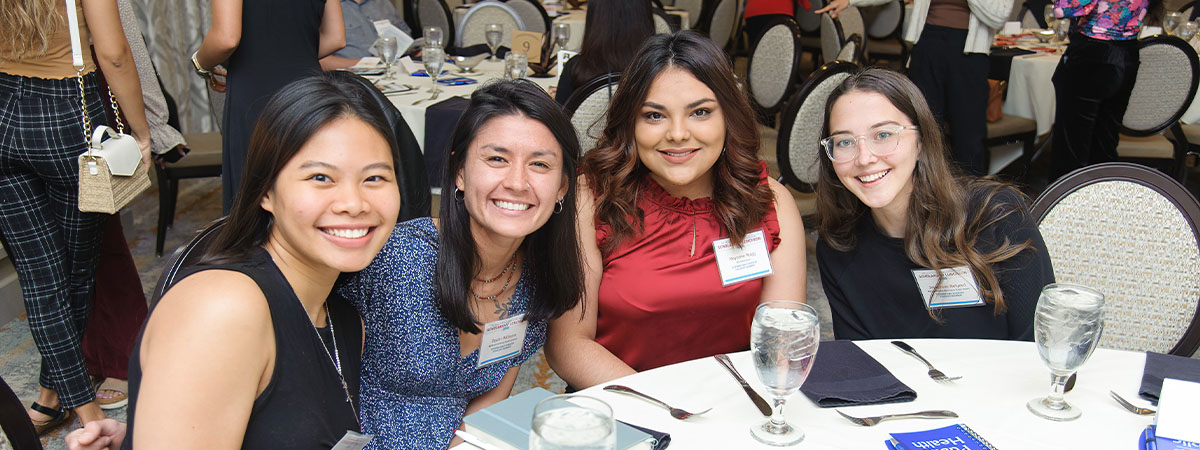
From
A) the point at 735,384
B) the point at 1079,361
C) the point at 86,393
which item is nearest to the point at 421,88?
the point at 86,393

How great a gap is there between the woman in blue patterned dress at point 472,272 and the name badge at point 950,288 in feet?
2.23

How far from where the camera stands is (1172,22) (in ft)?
17.6

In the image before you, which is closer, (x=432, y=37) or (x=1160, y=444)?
(x=1160, y=444)

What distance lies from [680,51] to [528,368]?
4.70ft

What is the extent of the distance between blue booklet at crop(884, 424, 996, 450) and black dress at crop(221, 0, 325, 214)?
2.18 m

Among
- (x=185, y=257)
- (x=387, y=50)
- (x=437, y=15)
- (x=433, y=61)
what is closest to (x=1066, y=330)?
(x=185, y=257)

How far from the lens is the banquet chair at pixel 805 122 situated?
3324mm

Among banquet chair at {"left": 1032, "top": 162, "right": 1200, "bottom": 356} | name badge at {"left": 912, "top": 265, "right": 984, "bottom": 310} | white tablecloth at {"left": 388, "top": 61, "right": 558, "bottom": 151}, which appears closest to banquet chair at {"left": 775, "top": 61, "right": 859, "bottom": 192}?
white tablecloth at {"left": 388, "top": 61, "right": 558, "bottom": 151}

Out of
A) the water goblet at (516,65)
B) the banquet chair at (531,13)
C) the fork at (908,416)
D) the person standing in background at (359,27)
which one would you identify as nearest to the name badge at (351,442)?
the fork at (908,416)

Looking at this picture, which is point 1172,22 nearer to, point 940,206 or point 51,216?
point 940,206

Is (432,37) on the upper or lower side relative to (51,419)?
upper

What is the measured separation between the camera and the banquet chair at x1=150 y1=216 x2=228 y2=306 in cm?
124

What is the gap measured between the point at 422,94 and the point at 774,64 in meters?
1.84

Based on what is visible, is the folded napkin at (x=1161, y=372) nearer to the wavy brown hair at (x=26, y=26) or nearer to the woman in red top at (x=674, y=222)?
the woman in red top at (x=674, y=222)
